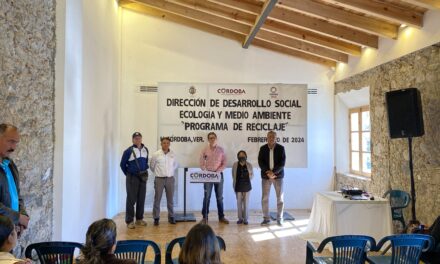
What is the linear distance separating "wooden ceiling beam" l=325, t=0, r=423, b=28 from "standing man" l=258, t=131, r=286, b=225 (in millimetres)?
2475

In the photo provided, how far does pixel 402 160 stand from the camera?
204 inches

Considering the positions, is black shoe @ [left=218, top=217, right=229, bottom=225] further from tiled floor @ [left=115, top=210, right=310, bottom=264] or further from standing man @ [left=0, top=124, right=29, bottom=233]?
standing man @ [left=0, top=124, right=29, bottom=233]

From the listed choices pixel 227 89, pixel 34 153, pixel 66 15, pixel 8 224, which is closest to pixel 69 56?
pixel 66 15

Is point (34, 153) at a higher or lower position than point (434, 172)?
higher

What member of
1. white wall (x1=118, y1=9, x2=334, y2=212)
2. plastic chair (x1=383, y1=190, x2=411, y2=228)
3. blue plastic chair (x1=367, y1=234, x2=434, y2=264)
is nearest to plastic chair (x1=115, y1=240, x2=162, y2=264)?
blue plastic chair (x1=367, y1=234, x2=434, y2=264)

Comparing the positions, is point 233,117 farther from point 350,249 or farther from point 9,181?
point 9,181

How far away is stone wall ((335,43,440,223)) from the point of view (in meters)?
4.46

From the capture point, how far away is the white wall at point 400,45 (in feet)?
14.7

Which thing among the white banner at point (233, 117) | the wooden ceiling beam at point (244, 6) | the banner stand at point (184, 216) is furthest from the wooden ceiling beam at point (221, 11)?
the banner stand at point (184, 216)

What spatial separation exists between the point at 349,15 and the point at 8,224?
16.8ft

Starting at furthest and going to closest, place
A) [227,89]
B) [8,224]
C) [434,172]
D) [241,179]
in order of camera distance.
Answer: [227,89]
[241,179]
[434,172]
[8,224]

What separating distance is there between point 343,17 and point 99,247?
4893 millimetres

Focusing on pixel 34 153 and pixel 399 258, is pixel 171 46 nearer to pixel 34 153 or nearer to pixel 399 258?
pixel 34 153

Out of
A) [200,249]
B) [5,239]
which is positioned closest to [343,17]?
[200,249]
